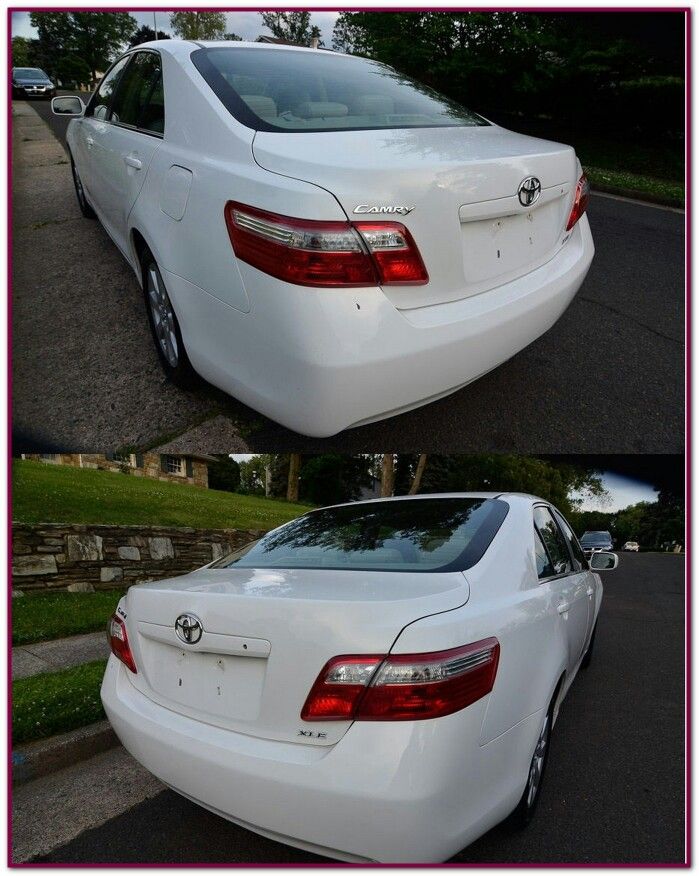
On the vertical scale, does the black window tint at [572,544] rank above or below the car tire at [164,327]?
below

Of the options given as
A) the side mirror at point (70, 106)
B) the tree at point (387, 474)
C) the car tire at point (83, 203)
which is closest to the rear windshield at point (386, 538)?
the side mirror at point (70, 106)

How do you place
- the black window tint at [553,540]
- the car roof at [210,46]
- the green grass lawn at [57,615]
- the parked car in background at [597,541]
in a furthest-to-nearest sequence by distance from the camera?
the parked car in background at [597,541], the green grass lawn at [57,615], the car roof at [210,46], the black window tint at [553,540]

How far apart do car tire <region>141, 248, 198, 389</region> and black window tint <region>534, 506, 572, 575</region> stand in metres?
2.12

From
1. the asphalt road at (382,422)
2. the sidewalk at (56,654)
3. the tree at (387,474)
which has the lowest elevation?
the tree at (387,474)

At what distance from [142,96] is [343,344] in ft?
9.53

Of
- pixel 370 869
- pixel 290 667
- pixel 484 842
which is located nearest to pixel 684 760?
pixel 484 842

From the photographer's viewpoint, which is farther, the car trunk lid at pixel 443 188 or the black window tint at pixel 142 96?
the black window tint at pixel 142 96

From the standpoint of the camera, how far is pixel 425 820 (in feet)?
5.55

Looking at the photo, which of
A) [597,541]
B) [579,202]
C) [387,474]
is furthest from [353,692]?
[597,541]

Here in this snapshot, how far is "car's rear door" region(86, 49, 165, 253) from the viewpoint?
382 cm

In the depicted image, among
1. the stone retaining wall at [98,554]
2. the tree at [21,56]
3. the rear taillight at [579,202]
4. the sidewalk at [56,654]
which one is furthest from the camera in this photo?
the tree at [21,56]

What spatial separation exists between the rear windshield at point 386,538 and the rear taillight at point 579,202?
169 centimetres

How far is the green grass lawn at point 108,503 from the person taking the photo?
662 cm

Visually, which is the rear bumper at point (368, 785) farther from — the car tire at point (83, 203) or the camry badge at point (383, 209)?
the car tire at point (83, 203)
